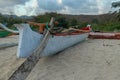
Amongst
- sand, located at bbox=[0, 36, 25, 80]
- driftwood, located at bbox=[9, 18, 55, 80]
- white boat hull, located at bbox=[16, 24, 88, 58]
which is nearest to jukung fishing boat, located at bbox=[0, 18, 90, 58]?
white boat hull, located at bbox=[16, 24, 88, 58]

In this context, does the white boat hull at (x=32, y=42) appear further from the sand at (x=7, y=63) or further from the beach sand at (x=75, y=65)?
the sand at (x=7, y=63)

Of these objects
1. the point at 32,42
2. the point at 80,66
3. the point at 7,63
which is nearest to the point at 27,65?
the point at 32,42

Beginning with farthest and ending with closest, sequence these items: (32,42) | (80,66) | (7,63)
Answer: (7,63), (80,66), (32,42)

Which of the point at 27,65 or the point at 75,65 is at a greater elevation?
the point at 27,65

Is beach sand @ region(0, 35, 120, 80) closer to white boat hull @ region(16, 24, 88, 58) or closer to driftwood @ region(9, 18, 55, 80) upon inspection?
white boat hull @ region(16, 24, 88, 58)

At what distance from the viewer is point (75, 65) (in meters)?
6.84

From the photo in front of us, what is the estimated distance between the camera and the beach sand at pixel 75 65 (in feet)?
20.1

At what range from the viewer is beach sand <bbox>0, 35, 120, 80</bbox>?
6.12 meters

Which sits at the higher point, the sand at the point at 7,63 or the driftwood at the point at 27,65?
the driftwood at the point at 27,65

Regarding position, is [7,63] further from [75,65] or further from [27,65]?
[27,65]

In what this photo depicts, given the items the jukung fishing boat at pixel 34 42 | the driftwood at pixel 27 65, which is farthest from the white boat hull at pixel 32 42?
the driftwood at pixel 27 65

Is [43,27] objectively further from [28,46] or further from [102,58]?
[102,58]

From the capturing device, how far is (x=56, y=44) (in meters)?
7.47

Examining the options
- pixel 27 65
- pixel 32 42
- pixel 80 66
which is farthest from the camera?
pixel 80 66
